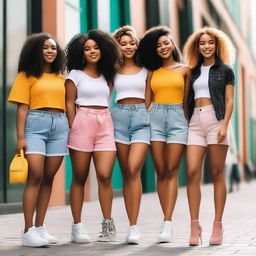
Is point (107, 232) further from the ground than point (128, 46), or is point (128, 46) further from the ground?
point (128, 46)

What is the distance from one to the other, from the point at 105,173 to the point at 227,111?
1366 millimetres

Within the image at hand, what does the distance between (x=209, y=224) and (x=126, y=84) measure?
311 cm

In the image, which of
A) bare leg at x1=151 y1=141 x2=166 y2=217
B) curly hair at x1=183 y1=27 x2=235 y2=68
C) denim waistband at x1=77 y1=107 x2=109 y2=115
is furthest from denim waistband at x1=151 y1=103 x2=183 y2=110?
denim waistband at x1=77 y1=107 x2=109 y2=115

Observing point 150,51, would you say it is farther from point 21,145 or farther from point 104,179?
point 21,145

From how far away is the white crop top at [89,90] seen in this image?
6.62 meters

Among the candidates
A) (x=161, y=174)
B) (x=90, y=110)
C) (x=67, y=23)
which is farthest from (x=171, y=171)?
(x=67, y=23)

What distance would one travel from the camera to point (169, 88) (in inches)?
263

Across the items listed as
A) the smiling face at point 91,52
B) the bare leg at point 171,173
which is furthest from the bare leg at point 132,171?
the smiling face at point 91,52

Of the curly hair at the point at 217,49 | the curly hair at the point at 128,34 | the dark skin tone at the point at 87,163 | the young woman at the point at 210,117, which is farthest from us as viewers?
the curly hair at the point at 128,34

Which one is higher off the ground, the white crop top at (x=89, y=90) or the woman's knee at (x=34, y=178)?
the white crop top at (x=89, y=90)

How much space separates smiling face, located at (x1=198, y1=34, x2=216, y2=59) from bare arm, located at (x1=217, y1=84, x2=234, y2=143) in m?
0.40

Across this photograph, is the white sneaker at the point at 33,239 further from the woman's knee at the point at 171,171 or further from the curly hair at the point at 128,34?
the curly hair at the point at 128,34

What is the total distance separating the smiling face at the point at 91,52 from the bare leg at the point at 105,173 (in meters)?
0.95

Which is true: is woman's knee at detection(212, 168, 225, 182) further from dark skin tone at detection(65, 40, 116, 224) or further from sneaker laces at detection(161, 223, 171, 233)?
dark skin tone at detection(65, 40, 116, 224)
